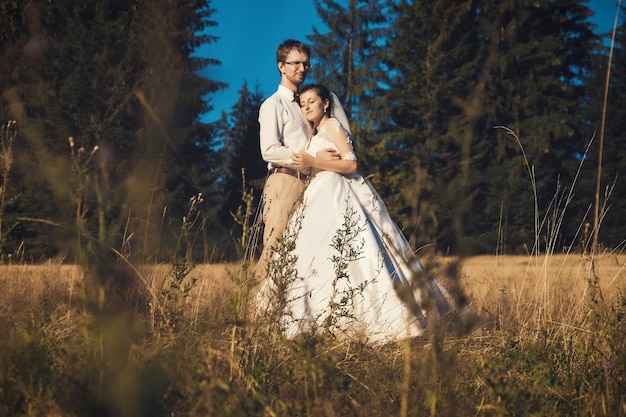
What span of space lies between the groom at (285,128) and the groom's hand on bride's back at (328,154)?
0.28 m

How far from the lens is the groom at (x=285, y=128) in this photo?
427cm

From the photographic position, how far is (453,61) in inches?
770

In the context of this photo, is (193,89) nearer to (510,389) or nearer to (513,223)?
(510,389)

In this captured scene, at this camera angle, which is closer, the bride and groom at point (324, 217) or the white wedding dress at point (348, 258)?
the bride and groom at point (324, 217)

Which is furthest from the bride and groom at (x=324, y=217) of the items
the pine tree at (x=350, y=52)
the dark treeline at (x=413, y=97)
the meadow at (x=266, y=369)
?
the pine tree at (x=350, y=52)

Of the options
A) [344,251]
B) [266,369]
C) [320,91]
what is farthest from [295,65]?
[266,369]

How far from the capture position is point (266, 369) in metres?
1.98

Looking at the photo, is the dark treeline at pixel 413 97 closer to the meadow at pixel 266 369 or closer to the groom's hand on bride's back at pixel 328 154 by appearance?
the groom's hand on bride's back at pixel 328 154

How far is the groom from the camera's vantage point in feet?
14.0

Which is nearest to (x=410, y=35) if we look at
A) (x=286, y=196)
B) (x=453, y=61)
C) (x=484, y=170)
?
(x=453, y=61)

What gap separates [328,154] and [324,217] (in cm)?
53

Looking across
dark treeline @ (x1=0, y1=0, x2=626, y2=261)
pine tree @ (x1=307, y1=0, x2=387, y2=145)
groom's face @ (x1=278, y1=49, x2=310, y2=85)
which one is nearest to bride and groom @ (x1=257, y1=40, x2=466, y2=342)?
groom's face @ (x1=278, y1=49, x2=310, y2=85)

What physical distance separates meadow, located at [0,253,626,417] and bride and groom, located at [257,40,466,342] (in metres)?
0.40

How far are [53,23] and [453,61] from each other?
12455mm
